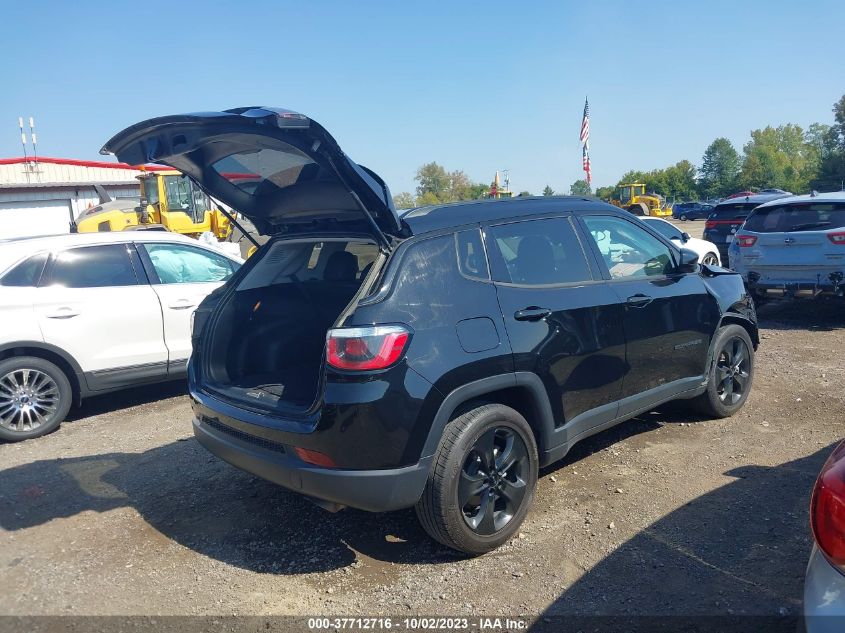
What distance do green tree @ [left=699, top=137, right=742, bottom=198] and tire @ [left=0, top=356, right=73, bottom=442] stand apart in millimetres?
91166

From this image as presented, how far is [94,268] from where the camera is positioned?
21.1 feet

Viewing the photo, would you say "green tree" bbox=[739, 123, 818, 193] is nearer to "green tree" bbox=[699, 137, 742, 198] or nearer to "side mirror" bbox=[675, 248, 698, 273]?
"green tree" bbox=[699, 137, 742, 198]

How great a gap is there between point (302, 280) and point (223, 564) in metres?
1.78

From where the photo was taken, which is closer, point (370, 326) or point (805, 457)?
point (370, 326)

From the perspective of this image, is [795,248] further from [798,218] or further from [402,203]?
[402,203]

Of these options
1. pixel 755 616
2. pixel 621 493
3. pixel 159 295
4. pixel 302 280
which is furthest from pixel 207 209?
pixel 755 616

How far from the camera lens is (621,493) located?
172 inches

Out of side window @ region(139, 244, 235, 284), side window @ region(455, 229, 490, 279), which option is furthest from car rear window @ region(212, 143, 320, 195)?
side window @ region(139, 244, 235, 284)

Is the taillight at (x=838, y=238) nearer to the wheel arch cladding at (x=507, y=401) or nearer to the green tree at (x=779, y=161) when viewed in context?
the wheel arch cladding at (x=507, y=401)

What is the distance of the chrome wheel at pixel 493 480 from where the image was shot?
3.62 m

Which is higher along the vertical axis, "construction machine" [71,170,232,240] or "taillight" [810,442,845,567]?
"construction machine" [71,170,232,240]

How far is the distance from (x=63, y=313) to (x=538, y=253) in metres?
4.29

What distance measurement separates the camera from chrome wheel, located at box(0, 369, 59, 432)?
591cm

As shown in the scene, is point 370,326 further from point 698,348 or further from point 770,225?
point 770,225
